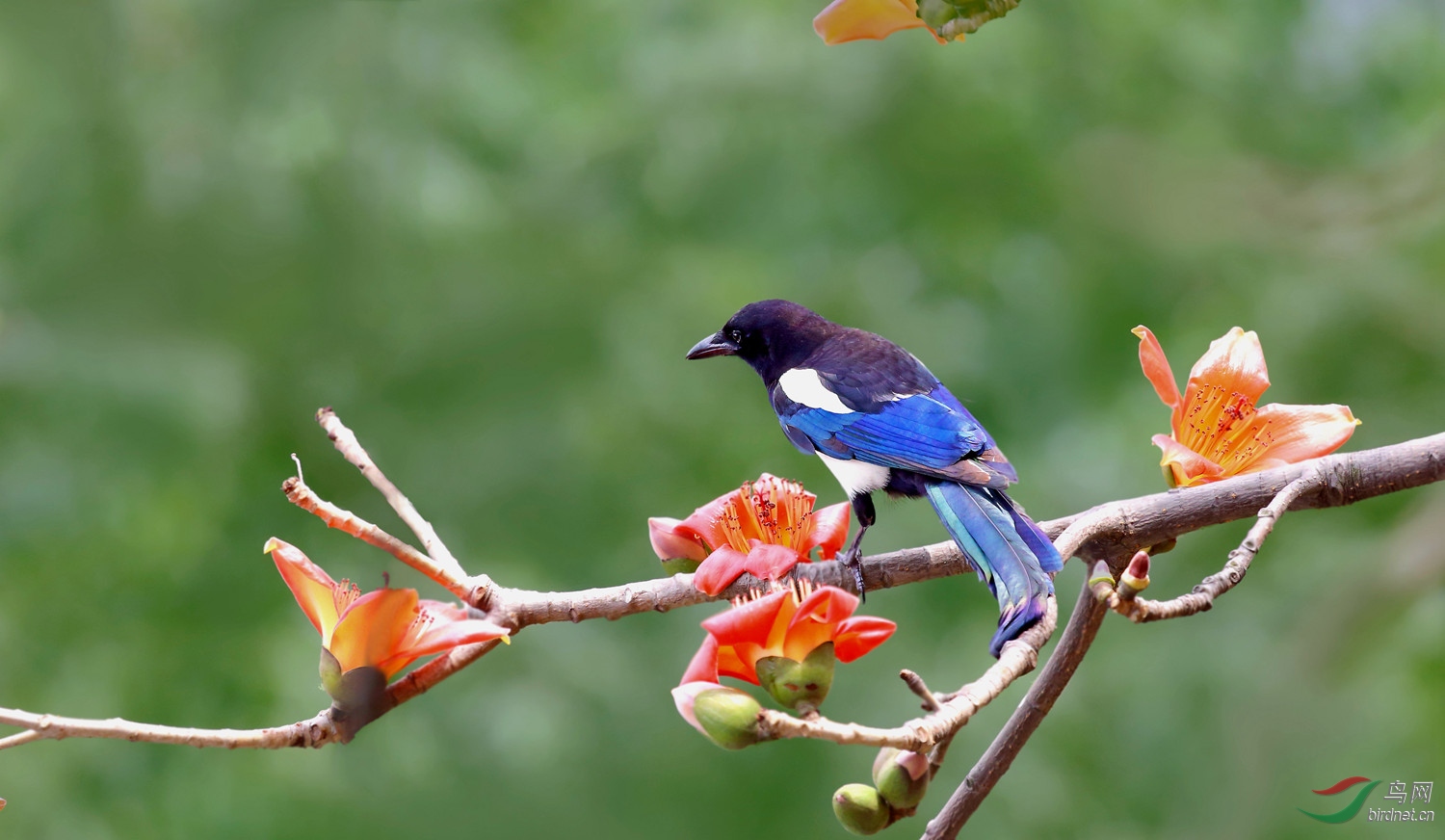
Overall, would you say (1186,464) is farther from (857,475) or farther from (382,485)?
(382,485)

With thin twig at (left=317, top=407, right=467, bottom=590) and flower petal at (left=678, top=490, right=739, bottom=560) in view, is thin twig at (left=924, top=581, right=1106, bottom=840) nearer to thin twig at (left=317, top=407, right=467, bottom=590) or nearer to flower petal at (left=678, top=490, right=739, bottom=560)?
flower petal at (left=678, top=490, right=739, bottom=560)

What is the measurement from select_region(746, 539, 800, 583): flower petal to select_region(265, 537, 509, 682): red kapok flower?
185mm

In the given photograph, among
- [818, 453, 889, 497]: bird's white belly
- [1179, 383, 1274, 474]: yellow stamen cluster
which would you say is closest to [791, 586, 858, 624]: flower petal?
[1179, 383, 1274, 474]: yellow stamen cluster

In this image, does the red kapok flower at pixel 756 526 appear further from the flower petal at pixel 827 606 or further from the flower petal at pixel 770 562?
the flower petal at pixel 827 606

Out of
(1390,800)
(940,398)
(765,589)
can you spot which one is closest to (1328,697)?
(1390,800)

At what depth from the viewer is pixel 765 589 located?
81 centimetres

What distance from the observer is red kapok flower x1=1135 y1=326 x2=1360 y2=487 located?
93 centimetres

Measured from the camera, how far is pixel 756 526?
→ 946mm

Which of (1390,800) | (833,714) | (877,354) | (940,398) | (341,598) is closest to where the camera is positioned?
(341,598)

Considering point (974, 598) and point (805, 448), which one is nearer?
point (805, 448)

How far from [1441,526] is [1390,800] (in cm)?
49

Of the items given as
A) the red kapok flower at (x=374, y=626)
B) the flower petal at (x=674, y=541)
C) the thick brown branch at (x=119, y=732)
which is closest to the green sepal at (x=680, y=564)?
the flower petal at (x=674, y=541)

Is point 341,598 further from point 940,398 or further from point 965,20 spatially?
point 940,398

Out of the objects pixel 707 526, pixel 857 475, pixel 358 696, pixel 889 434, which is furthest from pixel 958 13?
pixel 857 475
